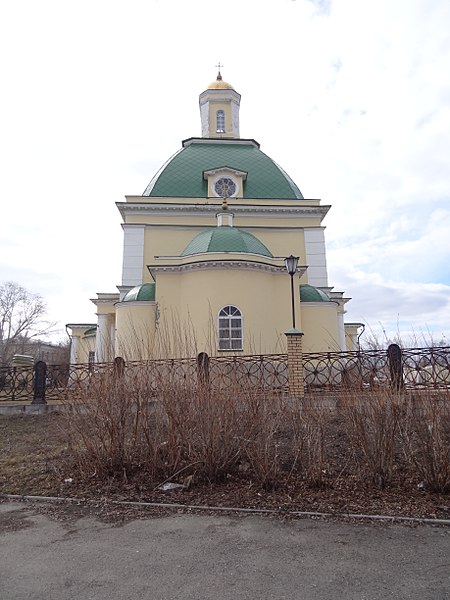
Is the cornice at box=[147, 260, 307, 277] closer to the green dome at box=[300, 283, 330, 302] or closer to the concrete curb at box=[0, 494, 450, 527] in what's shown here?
the green dome at box=[300, 283, 330, 302]

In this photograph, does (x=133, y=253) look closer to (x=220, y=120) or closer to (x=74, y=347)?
(x=74, y=347)

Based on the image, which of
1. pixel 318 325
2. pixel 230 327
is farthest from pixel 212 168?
pixel 230 327

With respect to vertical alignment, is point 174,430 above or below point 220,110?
below

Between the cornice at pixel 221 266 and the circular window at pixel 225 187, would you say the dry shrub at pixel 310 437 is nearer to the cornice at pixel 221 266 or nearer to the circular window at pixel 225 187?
the cornice at pixel 221 266

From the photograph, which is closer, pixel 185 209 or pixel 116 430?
pixel 116 430

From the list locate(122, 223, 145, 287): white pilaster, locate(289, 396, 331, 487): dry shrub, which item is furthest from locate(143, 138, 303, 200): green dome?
locate(289, 396, 331, 487): dry shrub

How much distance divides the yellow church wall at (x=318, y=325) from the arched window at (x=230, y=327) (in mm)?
3152

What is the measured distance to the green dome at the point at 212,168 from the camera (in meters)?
22.8

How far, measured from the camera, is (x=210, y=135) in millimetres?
29094

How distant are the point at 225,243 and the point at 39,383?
→ 802 cm

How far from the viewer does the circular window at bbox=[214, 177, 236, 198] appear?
74.4 ft

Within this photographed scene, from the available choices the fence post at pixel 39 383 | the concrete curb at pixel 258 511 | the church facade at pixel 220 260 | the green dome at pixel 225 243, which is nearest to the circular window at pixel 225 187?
the church facade at pixel 220 260

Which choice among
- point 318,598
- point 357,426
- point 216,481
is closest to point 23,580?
point 318,598

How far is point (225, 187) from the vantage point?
22766 millimetres
